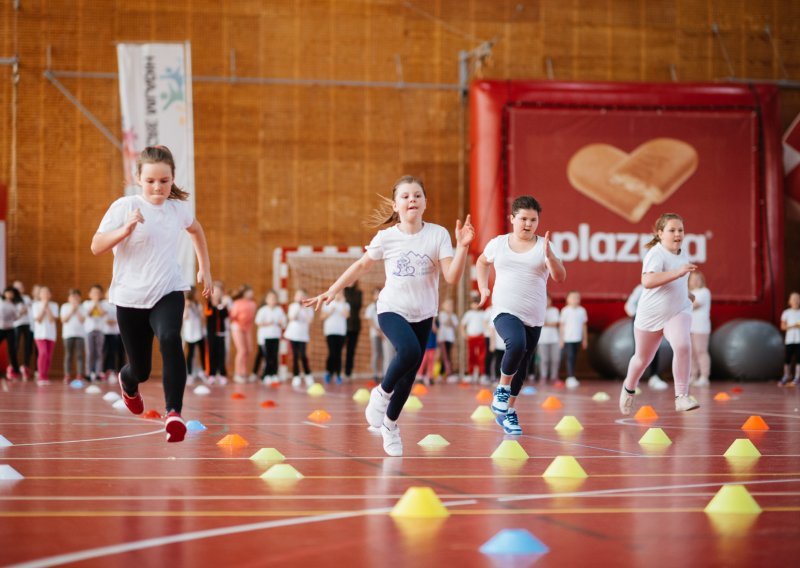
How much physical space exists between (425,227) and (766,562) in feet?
13.8

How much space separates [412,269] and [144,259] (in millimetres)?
1761

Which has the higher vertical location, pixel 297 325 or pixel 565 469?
pixel 297 325

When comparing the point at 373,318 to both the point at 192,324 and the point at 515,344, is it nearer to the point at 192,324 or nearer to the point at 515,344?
the point at 192,324

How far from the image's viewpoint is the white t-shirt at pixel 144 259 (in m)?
6.47

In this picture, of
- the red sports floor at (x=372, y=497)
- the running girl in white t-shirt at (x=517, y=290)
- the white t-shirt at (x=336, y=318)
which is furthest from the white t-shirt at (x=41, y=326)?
the running girl in white t-shirt at (x=517, y=290)

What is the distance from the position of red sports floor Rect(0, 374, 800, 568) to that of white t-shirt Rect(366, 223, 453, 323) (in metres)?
0.93

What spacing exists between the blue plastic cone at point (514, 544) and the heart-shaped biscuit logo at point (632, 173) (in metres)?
17.3

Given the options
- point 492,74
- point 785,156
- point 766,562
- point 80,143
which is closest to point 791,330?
point 785,156

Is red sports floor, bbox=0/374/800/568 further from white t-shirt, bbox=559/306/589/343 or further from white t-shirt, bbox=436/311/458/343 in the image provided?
white t-shirt, bbox=436/311/458/343

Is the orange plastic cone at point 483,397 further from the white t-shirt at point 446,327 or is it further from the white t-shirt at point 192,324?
the white t-shirt at point 192,324

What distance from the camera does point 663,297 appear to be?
31.3ft

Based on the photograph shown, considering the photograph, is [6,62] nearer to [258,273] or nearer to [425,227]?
[258,273]

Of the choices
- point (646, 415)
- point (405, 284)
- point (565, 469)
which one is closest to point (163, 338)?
point (405, 284)

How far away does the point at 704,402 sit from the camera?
42.3ft
